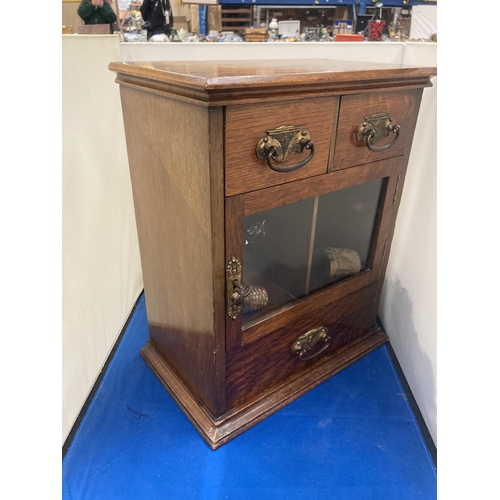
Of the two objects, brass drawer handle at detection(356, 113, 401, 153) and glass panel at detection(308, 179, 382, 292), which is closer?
brass drawer handle at detection(356, 113, 401, 153)

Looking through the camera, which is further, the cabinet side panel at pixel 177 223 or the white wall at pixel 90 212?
the white wall at pixel 90 212

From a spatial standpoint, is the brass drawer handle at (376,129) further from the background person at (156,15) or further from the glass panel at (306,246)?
the background person at (156,15)

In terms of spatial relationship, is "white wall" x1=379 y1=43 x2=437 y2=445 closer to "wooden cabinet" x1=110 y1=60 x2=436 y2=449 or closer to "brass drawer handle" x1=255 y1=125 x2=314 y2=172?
"wooden cabinet" x1=110 y1=60 x2=436 y2=449

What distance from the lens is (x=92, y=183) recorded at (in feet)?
3.15

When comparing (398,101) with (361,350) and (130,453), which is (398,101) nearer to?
(361,350)

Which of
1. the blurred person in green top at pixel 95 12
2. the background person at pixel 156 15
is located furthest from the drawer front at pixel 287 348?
the background person at pixel 156 15

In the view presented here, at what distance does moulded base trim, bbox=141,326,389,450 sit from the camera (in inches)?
35.4

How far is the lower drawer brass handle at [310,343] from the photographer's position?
97cm

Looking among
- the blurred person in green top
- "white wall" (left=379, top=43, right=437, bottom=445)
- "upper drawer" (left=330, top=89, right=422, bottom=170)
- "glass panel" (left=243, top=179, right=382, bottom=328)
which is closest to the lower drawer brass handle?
"glass panel" (left=243, top=179, right=382, bottom=328)

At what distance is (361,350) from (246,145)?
2.40 feet

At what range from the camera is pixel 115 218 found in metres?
1.11

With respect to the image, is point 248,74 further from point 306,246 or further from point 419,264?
point 419,264

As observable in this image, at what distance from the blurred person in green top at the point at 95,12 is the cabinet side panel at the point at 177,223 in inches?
16.5
